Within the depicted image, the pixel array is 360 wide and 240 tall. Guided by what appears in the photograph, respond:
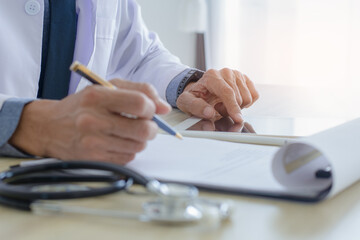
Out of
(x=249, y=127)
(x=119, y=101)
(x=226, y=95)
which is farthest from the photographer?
(x=226, y=95)

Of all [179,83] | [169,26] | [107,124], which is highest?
[107,124]

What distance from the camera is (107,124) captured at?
0.61m

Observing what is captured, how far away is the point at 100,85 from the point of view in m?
0.64

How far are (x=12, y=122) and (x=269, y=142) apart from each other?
1.28 feet

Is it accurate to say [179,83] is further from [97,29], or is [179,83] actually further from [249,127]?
[249,127]

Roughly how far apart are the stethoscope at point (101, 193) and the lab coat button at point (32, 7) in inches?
28.2

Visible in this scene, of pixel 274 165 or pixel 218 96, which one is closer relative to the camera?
pixel 274 165

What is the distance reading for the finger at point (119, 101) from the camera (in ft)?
1.94

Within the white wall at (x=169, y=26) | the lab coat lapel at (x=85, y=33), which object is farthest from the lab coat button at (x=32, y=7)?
the white wall at (x=169, y=26)

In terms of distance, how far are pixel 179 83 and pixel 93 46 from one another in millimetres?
239

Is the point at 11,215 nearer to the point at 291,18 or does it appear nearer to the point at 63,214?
the point at 63,214

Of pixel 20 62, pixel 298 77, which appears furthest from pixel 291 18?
pixel 20 62

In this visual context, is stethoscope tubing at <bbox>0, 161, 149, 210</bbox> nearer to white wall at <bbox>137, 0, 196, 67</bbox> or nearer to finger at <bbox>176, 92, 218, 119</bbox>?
finger at <bbox>176, 92, 218, 119</bbox>

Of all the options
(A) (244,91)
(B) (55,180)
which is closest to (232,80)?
(A) (244,91)
